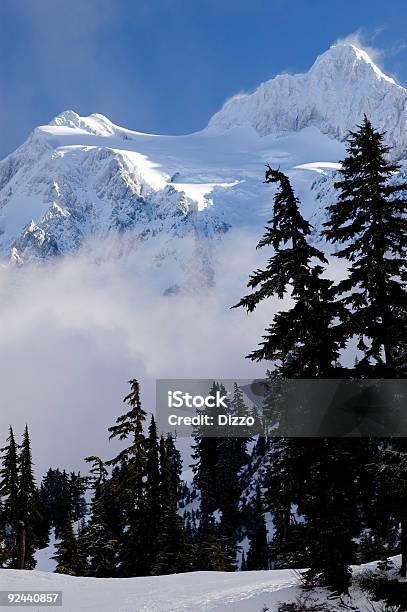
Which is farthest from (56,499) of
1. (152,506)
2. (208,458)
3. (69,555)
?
(152,506)

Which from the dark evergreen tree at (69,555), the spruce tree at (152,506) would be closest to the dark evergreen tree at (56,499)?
the dark evergreen tree at (69,555)

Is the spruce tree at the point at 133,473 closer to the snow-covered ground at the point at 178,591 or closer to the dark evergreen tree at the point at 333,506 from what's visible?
the snow-covered ground at the point at 178,591

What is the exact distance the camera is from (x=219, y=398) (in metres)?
64.6

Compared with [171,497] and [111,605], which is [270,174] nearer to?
[111,605]

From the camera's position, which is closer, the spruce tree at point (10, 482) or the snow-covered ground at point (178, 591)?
the snow-covered ground at point (178, 591)

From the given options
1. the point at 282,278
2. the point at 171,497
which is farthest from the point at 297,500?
the point at 171,497

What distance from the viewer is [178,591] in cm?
1834

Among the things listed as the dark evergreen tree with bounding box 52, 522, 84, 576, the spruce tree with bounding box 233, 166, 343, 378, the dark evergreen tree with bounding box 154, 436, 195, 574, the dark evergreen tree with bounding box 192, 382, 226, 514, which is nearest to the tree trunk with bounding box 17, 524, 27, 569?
the dark evergreen tree with bounding box 52, 522, 84, 576

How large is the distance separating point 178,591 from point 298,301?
10.1 metres

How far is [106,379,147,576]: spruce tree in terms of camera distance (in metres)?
32.8

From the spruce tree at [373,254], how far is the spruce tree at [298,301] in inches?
22.8

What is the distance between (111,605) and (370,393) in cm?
1007

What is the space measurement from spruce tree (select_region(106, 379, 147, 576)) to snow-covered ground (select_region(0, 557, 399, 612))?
34.5ft

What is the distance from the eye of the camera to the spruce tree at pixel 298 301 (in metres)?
16.0
